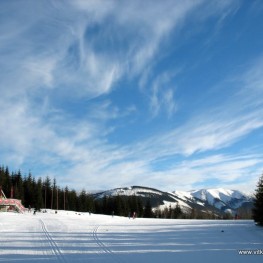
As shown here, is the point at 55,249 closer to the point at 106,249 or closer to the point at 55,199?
the point at 106,249

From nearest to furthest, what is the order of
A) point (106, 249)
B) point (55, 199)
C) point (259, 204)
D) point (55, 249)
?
point (55, 249), point (106, 249), point (259, 204), point (55, 199)

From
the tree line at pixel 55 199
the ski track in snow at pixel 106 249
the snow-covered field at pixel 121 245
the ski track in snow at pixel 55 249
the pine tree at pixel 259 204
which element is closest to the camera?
the ski track in snow at pixel 55 249

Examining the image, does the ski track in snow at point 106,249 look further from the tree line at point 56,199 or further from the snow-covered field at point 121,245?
the tree line at point 56,199

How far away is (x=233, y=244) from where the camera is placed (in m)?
26.0

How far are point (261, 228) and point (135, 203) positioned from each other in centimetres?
7614

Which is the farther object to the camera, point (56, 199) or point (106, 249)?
point (56, 199)

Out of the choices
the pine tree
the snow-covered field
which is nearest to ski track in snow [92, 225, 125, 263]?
the snow-covered field

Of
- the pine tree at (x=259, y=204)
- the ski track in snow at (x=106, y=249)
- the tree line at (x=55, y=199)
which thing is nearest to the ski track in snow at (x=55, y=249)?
the ski track in snow at (x=106, y=249)

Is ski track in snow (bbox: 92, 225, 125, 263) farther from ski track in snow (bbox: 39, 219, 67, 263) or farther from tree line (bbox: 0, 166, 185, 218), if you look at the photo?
tree line (bbox: 0, 166, 185, 218)

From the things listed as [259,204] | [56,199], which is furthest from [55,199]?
[259,204]

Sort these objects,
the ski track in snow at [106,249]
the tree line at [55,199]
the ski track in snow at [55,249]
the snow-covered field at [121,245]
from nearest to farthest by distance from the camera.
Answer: the ski track in snow at [55,249] → the ski track in snow at [106,249] → the snow-covered field at [121,245] → the tree line at [55,199]

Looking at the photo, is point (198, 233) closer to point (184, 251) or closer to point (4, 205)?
point (184, 251)

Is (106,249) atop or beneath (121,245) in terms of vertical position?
beneath

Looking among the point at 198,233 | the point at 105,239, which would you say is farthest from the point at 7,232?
the point at 198,233
